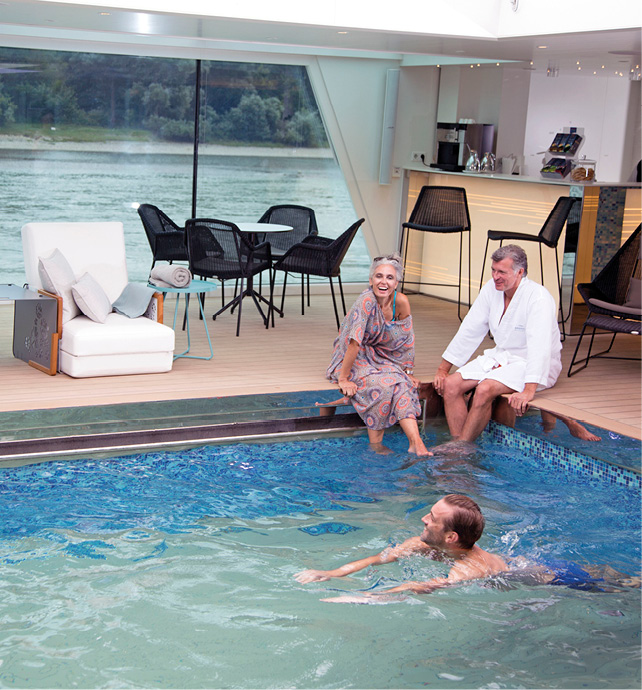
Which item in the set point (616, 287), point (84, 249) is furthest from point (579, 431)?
point (84, 249)

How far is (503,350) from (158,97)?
493cm

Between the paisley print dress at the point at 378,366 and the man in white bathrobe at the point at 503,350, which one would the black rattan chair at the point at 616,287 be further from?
the paisley print dress at the point at 378,366

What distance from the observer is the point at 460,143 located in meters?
10.1

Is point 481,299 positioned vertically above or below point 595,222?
below

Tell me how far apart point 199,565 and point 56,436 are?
5.00 ft

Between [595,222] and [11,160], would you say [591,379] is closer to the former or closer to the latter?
[595,222]

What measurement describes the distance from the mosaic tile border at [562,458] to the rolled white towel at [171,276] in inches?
98.4

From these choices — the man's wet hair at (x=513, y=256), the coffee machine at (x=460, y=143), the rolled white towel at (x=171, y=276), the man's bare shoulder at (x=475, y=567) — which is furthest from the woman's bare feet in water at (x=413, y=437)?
the coffee machine at (x=460, y=143)

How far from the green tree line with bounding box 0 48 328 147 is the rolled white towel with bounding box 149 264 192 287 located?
282 centimetres

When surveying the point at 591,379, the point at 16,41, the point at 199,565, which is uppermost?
the point at 16,41

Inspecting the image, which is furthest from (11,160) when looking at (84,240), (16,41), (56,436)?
(56,436)

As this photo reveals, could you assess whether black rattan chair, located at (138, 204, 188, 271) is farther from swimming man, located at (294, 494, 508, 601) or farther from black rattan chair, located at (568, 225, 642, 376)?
swimming man, located at (294, 494, 508, 601)

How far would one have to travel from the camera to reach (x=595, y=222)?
28.5 feet

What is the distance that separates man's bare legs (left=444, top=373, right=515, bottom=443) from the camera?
19.5 ft
